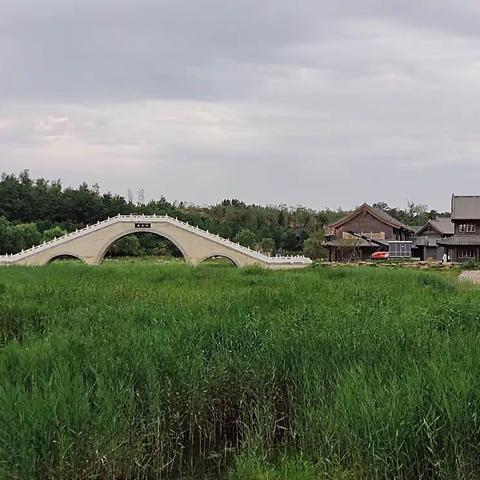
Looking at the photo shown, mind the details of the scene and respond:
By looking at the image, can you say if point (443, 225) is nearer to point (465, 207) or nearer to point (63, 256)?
point (465, 207)

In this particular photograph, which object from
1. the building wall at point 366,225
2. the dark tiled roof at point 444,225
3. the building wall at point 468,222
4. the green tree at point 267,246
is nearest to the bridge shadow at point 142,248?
the green tree at point 267,246

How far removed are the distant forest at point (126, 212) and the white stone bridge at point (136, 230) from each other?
10028 mm

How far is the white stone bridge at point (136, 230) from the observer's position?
47.7 metres

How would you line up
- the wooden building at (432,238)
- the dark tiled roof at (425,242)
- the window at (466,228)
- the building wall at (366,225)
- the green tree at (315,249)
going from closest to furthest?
the window at (466,228) → the wooden building at (432,238) → the dark tiled roof at (425,242) → the building wall at (366,225) → the green tree at (315,249)

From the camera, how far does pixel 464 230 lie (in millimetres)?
45344

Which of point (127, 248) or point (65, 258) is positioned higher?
point (127, 248)

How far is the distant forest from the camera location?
59469mm

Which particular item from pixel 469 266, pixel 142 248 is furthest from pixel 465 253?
pixel 142 248

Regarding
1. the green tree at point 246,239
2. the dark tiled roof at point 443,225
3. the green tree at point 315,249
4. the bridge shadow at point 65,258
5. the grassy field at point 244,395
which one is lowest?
the grassy field at point 244,395

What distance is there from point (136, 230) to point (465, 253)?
978 inches

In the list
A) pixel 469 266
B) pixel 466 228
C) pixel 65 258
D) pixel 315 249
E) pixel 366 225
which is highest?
pixel 366 225

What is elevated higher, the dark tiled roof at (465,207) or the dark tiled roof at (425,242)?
the dark tiled roof at (465,207)

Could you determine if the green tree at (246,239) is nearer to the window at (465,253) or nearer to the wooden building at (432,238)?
the wooden building at (432,238)

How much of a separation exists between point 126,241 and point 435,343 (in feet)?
181
